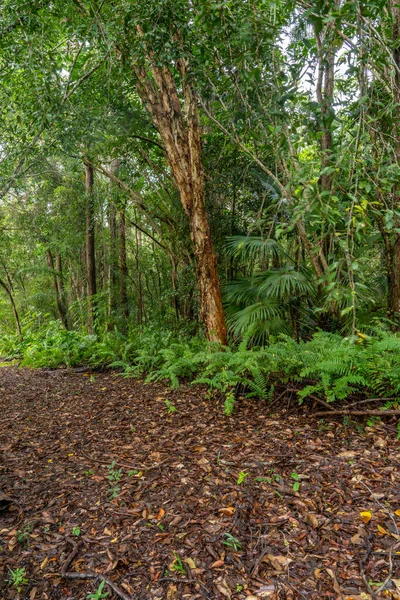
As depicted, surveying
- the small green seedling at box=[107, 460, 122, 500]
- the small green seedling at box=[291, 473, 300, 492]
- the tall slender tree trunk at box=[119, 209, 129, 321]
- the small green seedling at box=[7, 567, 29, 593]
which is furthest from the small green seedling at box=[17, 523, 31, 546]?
the tall slender tree trunk at box=[119, 209, 129, 321]

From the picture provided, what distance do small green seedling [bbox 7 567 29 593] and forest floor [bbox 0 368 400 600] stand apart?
0.01m

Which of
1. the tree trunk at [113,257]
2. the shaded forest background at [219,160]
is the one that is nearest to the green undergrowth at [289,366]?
the shaded forest background at [219,160]

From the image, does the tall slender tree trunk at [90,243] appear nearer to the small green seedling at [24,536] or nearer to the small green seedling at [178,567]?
the small green seedling at [24,536]

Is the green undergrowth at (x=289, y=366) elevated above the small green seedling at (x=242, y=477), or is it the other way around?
the green undergrowth at (x=289, y=366)

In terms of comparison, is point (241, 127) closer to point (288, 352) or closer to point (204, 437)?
point (288, 352)

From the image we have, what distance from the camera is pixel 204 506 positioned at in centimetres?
230

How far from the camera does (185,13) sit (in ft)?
11.0

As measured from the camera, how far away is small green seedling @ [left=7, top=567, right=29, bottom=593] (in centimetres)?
183

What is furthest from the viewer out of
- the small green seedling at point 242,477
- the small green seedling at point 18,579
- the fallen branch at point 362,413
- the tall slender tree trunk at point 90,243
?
the tall slender tree trunk at point 90,243

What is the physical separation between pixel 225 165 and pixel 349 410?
436 cm

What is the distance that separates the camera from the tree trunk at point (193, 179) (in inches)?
195

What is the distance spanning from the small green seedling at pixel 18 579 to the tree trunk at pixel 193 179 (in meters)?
3.41

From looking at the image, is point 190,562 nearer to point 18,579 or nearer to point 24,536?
point 18,579

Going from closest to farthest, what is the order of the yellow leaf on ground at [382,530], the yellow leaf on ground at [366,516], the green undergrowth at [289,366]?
the yellow leaf on ground at [382,530] → the yellow leaf on ground at [366,516] → the green undergrowth at [289,366]
